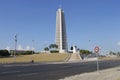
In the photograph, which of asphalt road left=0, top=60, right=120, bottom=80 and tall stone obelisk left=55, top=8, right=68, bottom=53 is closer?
asphalt road left=0, top=60, right=120, bottom=80

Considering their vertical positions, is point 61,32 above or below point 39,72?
above

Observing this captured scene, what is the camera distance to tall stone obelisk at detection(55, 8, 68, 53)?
577 ft

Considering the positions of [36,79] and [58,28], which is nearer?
[36,79]

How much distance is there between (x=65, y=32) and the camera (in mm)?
180500

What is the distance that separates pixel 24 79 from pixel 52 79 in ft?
6.99

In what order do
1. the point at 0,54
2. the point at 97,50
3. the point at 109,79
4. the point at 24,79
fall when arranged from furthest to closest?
the point at 0,54 < the point at 97,50 < the point at 24,79 < the point at 109,79

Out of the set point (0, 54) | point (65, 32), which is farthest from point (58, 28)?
point (0, 54)

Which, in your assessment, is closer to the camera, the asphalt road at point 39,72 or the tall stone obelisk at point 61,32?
the asphalt road at point 39,72

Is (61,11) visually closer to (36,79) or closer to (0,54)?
(0,54)

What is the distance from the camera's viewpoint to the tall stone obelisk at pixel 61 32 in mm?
175875

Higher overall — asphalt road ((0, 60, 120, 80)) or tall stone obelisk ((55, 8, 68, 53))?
tall stone obelisk ((55, 8, 68, 53))

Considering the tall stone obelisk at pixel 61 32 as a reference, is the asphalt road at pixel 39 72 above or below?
below

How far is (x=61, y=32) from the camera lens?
573 feet

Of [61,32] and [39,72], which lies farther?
[61,32]
